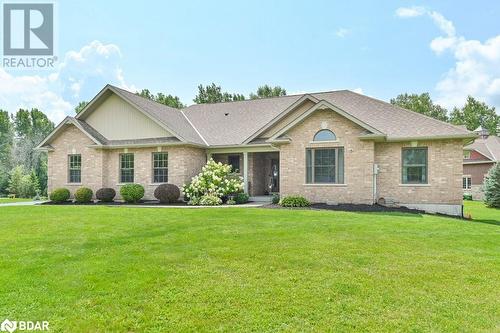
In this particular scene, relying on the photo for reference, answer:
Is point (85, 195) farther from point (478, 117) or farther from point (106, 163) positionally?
point (478, 117)

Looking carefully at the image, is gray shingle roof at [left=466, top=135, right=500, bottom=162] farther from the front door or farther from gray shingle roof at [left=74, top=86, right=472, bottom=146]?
the front door

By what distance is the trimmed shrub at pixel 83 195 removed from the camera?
2022 centimetres

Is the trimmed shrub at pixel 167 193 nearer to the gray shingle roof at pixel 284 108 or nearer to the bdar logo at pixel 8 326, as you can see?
the gray shingle roof at pixel 284 108

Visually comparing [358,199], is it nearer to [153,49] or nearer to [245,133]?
[245,133]

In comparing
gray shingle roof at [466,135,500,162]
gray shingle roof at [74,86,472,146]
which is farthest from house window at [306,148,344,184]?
gray shingle roof at [466,135,500,162]

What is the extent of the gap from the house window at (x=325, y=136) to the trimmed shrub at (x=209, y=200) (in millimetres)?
5816

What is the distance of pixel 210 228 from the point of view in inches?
398

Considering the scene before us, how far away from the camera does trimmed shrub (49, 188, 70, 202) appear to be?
20.7m

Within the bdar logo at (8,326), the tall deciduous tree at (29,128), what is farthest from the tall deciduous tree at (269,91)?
the bdar logo at (8,326)

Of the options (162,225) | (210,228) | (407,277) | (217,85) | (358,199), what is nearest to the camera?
(407,277)

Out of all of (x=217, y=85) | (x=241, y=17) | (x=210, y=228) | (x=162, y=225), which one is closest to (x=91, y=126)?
(x=241, y=17)

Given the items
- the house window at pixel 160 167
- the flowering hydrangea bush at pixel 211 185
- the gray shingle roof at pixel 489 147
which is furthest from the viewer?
the gray shingle roof at pixel 489 147

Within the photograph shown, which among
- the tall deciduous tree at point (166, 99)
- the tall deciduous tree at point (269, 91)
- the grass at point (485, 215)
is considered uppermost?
the tall deciduous tree at point (269, 91)

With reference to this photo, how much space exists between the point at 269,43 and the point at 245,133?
5.65 meters
